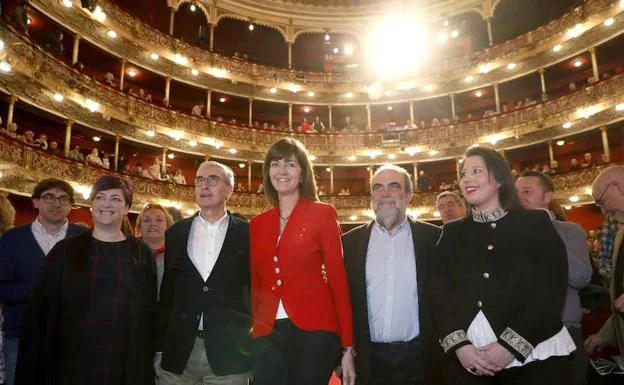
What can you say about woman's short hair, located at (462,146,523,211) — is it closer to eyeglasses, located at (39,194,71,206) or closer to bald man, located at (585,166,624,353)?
bald man, located at (585,166,624,353)

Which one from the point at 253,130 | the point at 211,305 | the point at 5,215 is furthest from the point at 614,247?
the point at 253,130

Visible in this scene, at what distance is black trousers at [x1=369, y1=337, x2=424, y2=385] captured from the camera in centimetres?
263

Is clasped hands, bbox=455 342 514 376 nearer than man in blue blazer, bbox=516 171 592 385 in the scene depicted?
Yes

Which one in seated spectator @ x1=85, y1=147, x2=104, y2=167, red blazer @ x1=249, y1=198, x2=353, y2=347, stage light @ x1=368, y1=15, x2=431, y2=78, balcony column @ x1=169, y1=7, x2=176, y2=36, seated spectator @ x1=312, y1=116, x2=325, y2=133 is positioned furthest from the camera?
stage light @ x1=368, y1=15, x2=431, y2=78

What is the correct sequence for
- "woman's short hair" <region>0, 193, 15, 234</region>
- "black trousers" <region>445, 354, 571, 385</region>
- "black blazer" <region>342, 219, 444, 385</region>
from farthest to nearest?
"woman's short hair" <region>0, 193, 15, 234</region> → "black blazer" <region>342, 219, 444, 385</region> → "black trousers" <region>445, 354, 571, 385</region>

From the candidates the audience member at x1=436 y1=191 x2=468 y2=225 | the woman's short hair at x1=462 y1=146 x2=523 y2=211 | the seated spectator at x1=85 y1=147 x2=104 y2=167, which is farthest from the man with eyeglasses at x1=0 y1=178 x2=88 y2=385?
the seated spectator at x1=85 y1=147 x2=104 y2=167

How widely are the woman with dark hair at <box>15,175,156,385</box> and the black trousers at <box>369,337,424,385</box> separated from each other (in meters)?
1.39

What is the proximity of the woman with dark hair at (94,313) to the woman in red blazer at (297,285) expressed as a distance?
74 cm

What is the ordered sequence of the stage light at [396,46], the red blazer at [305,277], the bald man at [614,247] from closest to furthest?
the red blazer at [305,277] < the bald man at [614,247] < the stage light at [396,46]

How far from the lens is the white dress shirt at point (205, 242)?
270 centimetres

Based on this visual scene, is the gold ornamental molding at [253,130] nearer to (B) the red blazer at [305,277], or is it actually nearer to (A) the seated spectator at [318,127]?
(A) the seated spectator at [318,127]

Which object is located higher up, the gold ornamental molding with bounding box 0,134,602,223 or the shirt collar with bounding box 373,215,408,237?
the gold ornamental molding with bounding box 0,134,602,223

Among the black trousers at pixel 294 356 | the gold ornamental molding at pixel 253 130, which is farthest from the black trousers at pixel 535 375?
the gold ornamental molding at pixel 253 130

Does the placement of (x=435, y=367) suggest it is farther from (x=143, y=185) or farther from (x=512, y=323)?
(x=143, y=185)
